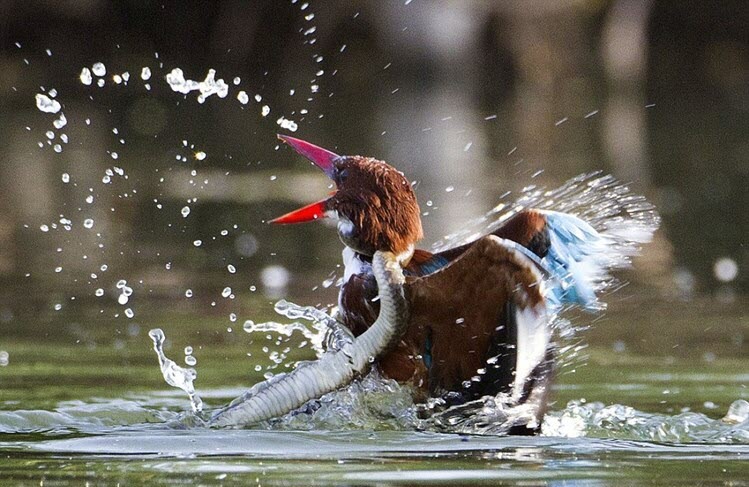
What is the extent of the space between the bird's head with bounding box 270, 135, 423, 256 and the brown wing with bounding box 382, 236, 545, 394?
0.55 ft

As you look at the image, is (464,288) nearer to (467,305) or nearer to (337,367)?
(467,305)

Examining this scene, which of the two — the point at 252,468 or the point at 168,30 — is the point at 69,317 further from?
the point at 168,30

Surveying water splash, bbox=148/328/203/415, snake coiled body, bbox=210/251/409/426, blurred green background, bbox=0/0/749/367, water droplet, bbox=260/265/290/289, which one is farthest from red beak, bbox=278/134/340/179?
water droplet, bbox=260/265/290/289

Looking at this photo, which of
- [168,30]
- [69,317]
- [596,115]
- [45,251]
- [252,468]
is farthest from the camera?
[168,30]

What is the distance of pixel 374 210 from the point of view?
4.98m

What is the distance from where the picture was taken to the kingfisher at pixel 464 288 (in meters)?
4.79

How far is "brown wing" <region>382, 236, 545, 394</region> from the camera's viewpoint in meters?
4.74

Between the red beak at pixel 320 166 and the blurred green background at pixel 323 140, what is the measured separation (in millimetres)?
1441

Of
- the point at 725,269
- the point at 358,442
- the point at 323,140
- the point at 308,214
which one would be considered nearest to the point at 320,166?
the point at 308,214

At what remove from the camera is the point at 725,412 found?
19.4 feet

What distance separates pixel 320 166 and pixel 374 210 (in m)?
0.39

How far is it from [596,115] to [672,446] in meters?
20.0

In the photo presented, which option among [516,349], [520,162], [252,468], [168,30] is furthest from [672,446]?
[168,30]

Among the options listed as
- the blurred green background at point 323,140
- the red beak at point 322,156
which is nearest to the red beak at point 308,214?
the red beak at point 322,156
